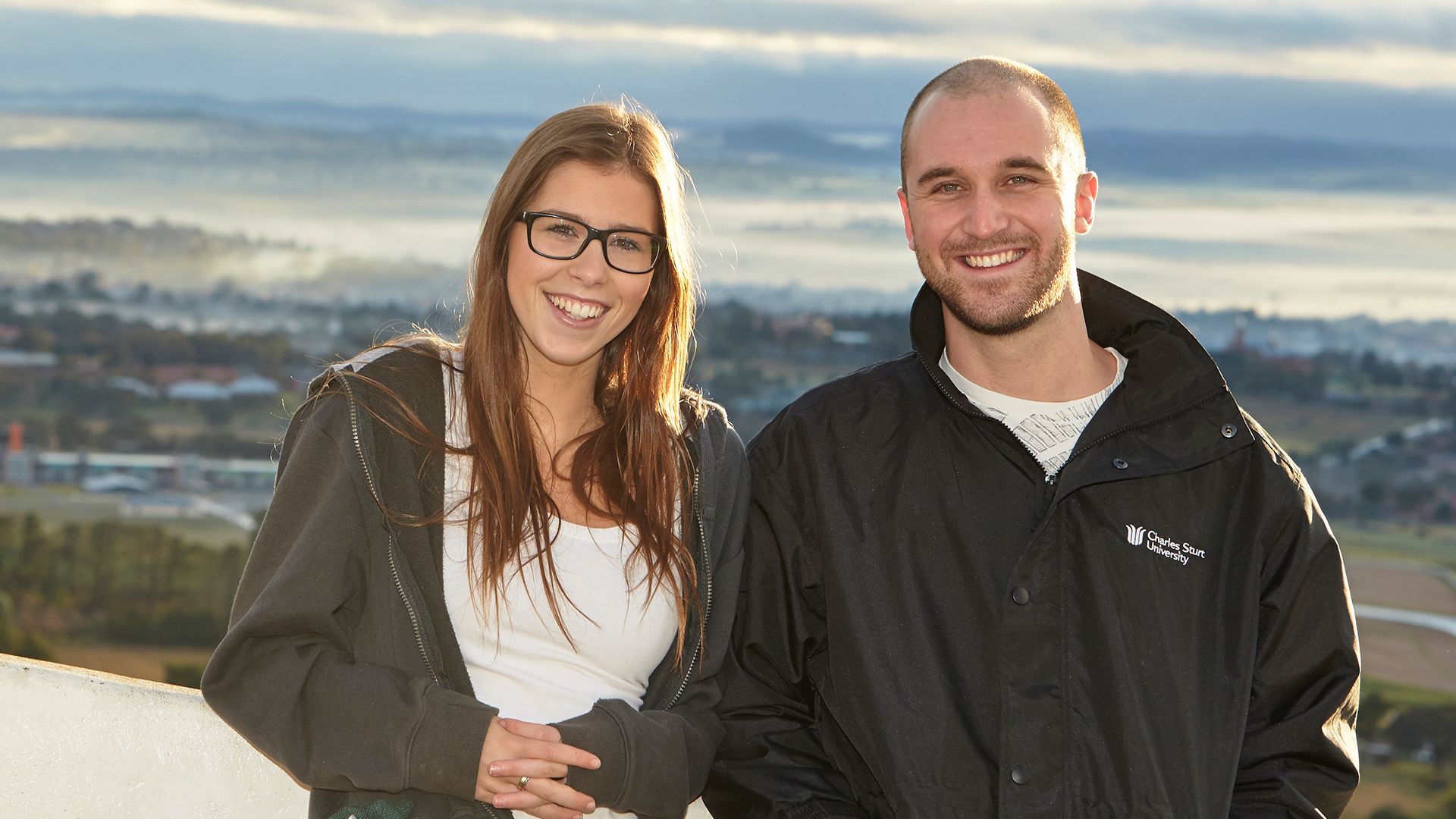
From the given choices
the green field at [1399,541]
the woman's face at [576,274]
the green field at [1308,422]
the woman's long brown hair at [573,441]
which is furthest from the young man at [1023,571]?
the green field at [1399,541]

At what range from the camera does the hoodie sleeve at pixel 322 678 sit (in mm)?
1913

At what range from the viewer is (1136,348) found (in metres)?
2.44

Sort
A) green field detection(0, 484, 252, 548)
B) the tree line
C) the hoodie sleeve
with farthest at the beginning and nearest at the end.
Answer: green field detection(0, 484, 252, 548) → the tree line → the hoodie sleeve

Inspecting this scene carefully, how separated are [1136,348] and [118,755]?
7.16 feet

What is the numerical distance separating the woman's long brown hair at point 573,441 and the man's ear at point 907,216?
464 mm

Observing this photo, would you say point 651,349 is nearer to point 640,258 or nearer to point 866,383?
point 640,258

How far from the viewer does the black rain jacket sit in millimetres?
2172

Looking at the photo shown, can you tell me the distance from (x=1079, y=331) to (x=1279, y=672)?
2.38 ft

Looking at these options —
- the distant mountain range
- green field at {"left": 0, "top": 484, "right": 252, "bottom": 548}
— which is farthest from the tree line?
the distant mountain range

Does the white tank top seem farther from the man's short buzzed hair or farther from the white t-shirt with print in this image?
the man's short buzzed hair

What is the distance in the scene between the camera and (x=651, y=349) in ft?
7.89

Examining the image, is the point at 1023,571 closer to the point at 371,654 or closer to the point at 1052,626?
the point at 1052,626

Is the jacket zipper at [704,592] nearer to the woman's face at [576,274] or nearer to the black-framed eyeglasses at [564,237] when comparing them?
the woman's face at [576,274]

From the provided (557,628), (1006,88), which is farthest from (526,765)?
(1006,88)
